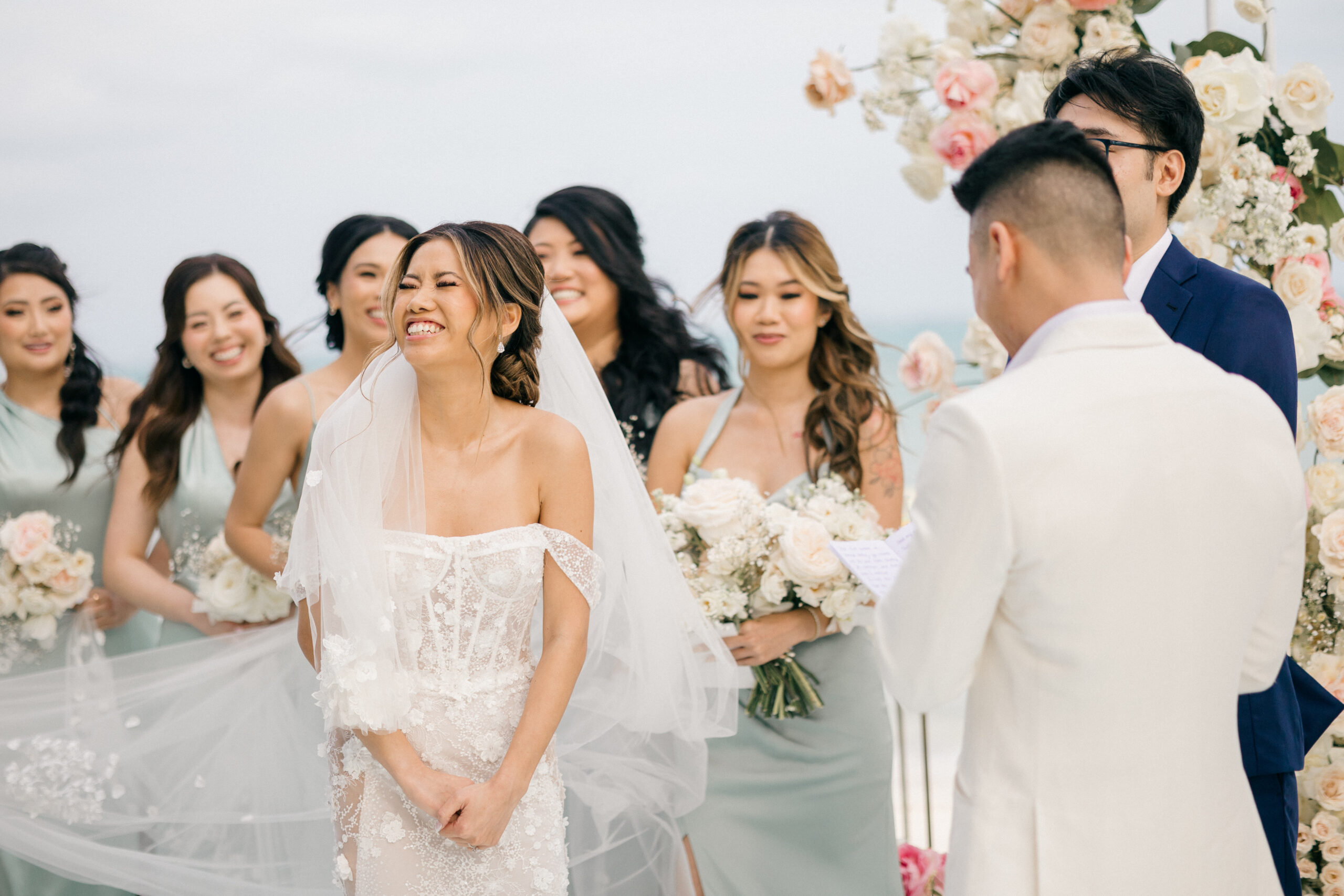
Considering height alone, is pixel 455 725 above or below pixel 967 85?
below

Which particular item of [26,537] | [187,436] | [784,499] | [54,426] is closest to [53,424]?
[54,426]

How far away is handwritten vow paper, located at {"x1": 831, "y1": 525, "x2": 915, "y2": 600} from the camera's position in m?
2.28

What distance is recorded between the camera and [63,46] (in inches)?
263

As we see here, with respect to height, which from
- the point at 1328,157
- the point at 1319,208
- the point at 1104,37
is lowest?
the point at 1319,208

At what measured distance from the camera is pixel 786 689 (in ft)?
11.5

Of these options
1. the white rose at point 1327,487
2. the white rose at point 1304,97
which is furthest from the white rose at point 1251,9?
the white rose at point 1327,487

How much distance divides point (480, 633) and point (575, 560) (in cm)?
28

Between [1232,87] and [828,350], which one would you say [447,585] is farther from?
[1232,87]

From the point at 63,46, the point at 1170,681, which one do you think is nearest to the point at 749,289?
the point at 1170,681

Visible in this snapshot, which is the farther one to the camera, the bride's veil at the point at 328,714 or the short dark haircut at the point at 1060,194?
the bride's veil at the point at 328,714

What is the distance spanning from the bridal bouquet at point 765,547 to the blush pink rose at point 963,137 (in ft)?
3.54

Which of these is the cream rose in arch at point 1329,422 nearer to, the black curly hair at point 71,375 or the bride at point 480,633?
the bride at point 480,633

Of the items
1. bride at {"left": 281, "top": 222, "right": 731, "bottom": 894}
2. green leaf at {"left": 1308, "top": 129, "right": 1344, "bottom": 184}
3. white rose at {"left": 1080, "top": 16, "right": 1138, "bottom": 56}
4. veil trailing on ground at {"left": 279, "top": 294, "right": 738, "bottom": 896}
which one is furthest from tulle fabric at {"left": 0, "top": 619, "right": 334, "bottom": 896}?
green leaf at {"left": 1308, "top": 129, "right": 1344, "bottom": 184}

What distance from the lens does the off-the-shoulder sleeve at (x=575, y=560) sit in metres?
2.52
